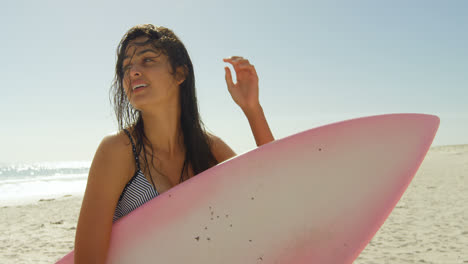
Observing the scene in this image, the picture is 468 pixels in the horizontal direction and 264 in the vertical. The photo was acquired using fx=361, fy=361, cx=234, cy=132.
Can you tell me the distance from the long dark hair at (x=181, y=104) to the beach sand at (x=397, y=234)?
10.0 feet

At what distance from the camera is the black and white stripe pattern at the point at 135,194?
1.34m

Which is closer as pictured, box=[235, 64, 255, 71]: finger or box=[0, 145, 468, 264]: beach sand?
box=[235, 64, 255, 71]: finger

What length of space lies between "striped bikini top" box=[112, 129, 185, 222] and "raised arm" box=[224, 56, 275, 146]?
570 millimetres

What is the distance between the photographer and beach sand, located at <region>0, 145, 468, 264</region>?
13.8 feet

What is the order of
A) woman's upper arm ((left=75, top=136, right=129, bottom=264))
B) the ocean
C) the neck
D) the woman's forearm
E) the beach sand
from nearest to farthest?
woman's upper arm ((left=75, top=136, right=129, bottom=264)) → the neck → the woman's forearm → the beach sand → the ocean

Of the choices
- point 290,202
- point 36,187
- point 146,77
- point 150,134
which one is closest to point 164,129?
point 150,134

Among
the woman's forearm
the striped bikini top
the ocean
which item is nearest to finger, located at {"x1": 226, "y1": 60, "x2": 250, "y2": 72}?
the woman's forearm

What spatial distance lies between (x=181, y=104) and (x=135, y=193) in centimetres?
46

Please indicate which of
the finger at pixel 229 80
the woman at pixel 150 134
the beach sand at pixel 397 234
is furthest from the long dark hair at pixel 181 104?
the beach sand at pixel 397 234

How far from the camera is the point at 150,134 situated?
1.49m

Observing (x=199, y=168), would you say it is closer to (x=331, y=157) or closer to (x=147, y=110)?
(x=147, y=110)

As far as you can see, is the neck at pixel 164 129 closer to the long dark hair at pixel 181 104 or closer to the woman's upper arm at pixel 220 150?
the long dark hair at pixel 181 104

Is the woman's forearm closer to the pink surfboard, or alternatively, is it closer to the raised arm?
the raised arm

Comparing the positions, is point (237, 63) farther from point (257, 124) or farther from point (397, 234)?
point (397, 234)
